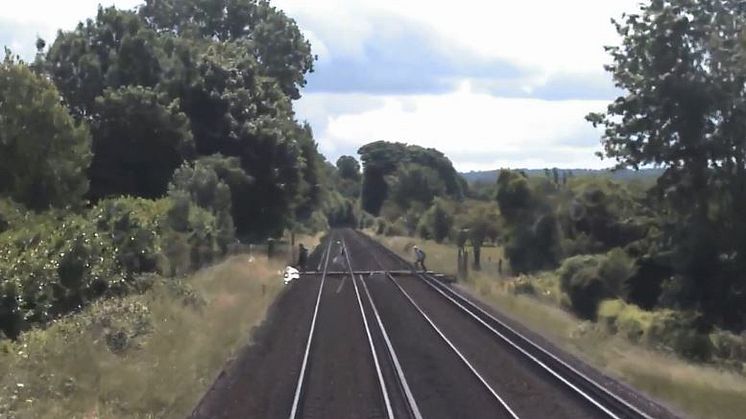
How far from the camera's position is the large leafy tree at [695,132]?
155 ft

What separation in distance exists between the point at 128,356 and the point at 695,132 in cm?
3059

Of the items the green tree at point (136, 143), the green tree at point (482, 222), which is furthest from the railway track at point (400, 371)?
the green tree at point (482, 222)

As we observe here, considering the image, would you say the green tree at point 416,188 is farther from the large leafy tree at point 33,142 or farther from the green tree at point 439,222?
the large leafy tree at point 33,142

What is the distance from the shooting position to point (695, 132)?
157ft

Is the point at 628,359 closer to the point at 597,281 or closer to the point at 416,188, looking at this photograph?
the point at 597,281

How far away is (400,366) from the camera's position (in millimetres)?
25453

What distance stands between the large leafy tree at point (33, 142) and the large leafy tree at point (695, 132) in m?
23.1

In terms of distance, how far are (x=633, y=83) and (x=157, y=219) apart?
20486 millimetres

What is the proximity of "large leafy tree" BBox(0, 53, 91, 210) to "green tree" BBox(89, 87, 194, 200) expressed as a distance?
1190 cm

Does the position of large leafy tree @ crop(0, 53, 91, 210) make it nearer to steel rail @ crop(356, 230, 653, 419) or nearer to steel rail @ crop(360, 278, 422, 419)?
steel rail @ crop(360, 278, 422, 419)

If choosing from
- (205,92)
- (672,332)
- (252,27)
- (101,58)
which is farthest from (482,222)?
(672,332)

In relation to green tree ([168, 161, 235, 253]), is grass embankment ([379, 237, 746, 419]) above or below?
below

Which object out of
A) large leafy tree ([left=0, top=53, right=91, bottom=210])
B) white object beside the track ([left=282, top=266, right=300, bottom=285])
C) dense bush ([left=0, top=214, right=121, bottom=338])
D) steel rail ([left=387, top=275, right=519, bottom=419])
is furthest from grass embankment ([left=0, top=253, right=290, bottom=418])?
white object beside the track ([left=282, top=266, right=300, bottom=285])

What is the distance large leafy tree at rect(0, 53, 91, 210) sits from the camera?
151 ft
